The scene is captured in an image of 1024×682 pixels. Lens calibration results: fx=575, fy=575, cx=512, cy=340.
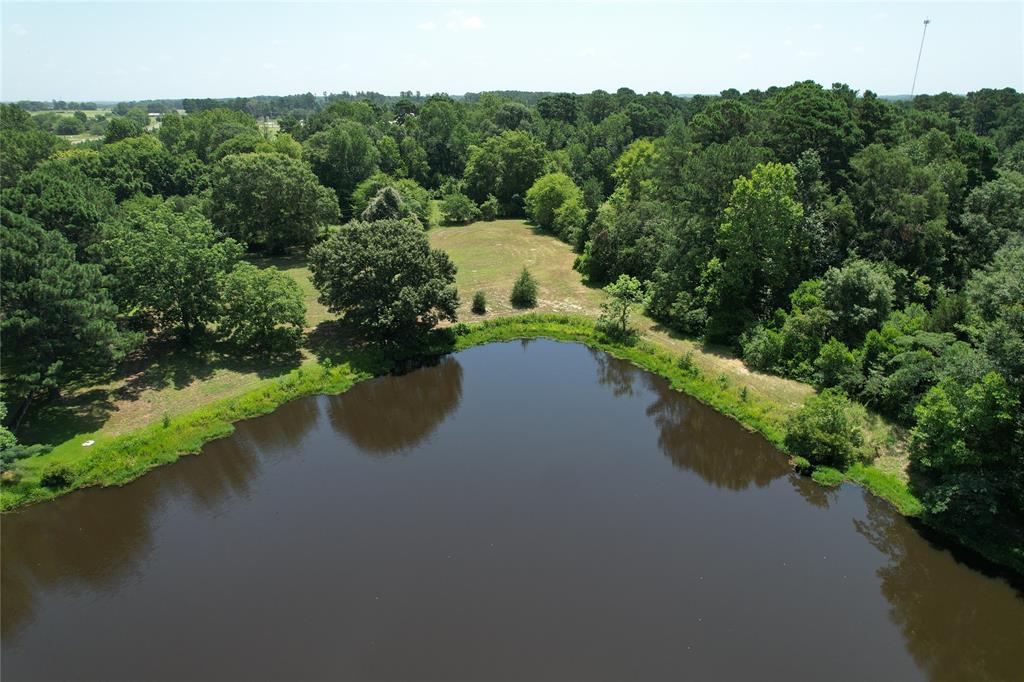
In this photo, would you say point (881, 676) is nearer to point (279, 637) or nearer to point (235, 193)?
point (279, 637)

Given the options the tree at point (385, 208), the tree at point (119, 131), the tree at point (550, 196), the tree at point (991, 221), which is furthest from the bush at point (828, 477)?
the tree at point (119, 131)

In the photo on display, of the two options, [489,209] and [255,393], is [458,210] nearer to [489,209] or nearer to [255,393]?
[489,209]

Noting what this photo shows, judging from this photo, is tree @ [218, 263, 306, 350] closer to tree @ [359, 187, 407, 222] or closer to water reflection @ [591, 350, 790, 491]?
tree @ [359, 187, 407, 222]

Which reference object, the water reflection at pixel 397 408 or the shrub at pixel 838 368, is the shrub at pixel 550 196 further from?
the shrub at pixel 838 368

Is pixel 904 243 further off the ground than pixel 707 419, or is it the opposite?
pixel 904 243

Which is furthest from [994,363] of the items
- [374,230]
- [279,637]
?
[374,230]
